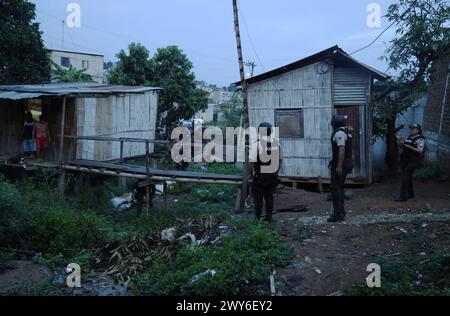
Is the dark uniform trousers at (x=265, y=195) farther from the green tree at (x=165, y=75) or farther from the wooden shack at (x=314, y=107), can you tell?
the green tree at (x=165, y=75)

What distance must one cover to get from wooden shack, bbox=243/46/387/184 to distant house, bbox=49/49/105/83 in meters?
29.1

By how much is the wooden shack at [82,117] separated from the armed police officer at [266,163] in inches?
217

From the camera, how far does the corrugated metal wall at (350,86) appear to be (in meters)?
10.9

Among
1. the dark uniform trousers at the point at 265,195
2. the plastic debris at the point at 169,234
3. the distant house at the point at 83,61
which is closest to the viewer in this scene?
the plastic debris at the point at 169,234

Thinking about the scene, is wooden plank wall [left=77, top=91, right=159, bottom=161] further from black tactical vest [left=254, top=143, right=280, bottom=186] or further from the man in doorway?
black tactical vest [left=254, top=143, right=280, bottom=186]

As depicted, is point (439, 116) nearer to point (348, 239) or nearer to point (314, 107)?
point (314, 107)

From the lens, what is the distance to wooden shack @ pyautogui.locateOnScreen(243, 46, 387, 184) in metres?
10.9

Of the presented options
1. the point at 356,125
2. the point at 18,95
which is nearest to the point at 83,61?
the point at 18,95

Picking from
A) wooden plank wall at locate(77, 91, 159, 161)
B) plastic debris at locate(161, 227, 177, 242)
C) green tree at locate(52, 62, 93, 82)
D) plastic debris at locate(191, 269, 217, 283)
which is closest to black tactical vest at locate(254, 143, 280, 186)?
plastic debris at locate(161, 227, 177, 242)

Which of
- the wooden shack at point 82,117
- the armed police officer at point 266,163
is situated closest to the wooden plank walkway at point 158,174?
the wooden shack at point 82,117

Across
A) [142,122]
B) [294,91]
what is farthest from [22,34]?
[294,91]

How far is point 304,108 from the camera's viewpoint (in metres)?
11.2

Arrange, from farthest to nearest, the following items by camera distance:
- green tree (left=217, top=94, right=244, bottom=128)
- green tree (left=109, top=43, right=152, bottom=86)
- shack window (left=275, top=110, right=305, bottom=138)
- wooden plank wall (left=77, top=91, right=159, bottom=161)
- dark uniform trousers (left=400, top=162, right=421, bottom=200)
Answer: green tree (left=217, top=94, right=244, bottom=128) → green tree (left=109, top=43, right=152, bottom=86) → wooden plank wall (left=77, top=91, right=159, bottom=161) → shack window (left=275, top=110, right=305, bottom=138) → dark uniform trousers (left=400, top=162, right=421, bottom=200)

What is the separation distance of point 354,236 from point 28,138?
9708 mm
